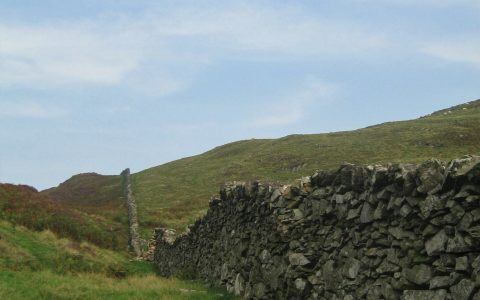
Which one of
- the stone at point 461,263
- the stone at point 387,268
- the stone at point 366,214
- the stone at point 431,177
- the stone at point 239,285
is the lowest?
the stone at point 239,285

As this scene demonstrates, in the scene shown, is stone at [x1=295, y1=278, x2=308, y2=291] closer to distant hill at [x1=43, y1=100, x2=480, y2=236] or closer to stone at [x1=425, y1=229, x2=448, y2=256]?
stone at [x1=425, y1=229, x2=448, y2=256]

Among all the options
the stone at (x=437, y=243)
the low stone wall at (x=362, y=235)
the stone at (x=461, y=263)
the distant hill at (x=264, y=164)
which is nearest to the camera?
the stone at (x=461, y=263)

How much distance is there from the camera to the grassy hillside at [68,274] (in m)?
15.4

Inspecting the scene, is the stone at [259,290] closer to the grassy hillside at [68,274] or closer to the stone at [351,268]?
the grassy hillside at [68,274]

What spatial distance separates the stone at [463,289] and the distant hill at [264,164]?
3463 cm

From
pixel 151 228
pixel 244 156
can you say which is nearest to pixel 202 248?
pixel 151 228

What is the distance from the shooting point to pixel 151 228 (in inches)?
1629

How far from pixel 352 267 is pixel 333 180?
1878 mm

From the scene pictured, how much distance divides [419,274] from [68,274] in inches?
628

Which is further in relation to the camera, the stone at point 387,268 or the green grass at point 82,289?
the green grass at point 82,289

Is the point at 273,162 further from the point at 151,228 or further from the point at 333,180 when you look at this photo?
the point at 333,180

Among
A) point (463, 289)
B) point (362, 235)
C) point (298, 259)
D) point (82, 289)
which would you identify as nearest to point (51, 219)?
point (82, 289)

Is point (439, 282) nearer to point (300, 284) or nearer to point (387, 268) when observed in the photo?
point (387, 268)

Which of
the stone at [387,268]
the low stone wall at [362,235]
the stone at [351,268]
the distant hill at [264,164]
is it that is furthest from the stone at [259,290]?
the distant hill at [264,164]
